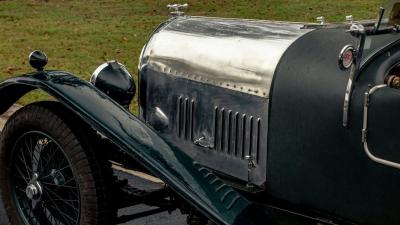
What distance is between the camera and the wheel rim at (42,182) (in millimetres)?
3709

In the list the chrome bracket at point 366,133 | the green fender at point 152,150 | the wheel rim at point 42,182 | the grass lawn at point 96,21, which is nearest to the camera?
the chrome bracket at point 366,133

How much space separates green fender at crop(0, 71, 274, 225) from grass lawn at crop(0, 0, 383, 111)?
13.8 feet

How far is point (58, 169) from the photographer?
372cm

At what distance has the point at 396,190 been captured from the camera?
2.91 metres

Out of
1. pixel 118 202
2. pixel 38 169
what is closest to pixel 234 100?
pixel 118 202

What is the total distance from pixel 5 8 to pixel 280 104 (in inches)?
532

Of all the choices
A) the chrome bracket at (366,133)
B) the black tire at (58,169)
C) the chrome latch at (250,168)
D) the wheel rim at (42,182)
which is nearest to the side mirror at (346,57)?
the chrome bracket at (366,133)

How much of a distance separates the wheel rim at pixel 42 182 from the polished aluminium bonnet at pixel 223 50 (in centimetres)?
80

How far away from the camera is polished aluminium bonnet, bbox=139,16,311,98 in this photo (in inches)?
136

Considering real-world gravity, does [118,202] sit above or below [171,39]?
below

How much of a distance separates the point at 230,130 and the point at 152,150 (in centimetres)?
47

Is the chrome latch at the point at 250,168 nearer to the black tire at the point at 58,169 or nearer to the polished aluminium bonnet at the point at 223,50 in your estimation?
the polished aluminium bonnet at the point at 223,50

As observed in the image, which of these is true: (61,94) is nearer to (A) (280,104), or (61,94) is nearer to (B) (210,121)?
(B) (210,121)

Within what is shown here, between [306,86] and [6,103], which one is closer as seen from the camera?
[306,86]
